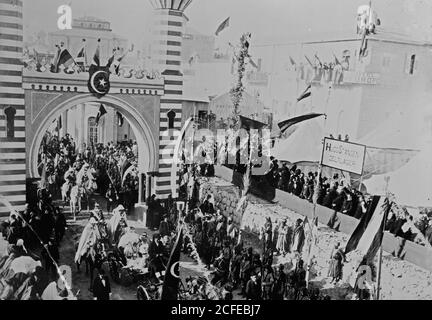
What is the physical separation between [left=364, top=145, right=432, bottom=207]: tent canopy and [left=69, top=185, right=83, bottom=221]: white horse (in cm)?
209

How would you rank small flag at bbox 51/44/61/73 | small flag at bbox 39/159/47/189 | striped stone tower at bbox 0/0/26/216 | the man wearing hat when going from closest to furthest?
striped stone tower at bbox 0/0/26/216 → small flag at bbox 51/44/61/73 → small flag at bbox 39/159/47/189 → the man wearing hat

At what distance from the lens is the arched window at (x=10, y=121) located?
142 inches

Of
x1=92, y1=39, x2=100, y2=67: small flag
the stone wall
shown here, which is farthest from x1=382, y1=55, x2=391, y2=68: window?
x1=92, y1=39, x2=100, y2=67: small flag

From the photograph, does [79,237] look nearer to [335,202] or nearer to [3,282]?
[3,282]

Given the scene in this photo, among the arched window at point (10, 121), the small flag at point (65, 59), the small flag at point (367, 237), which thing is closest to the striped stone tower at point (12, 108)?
the arched window at point (10, 121)

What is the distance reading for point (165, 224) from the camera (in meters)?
3.98

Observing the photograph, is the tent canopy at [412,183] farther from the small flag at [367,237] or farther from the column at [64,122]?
the column at [64,122]

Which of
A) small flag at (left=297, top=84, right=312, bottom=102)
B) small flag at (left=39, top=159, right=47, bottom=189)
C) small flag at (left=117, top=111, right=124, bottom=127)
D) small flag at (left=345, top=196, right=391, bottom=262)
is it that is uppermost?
small flag at (left=297, top=84, right=312, bottom=102)

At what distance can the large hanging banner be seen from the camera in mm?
4117

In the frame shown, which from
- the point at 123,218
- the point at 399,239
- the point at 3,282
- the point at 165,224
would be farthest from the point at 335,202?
the point at 3,282

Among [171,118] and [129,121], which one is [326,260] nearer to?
[171,118]

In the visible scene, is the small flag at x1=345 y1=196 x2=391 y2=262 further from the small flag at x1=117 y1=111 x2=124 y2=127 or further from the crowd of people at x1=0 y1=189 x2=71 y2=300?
the crowd of people at x1=0 y1=189 x2=71 y2=300

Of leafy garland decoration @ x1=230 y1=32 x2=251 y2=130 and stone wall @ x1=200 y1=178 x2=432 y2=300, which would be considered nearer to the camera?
leafy garland decoration @ x1=230 y1=32 x2=251 y2=130

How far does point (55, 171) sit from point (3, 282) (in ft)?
2.62
